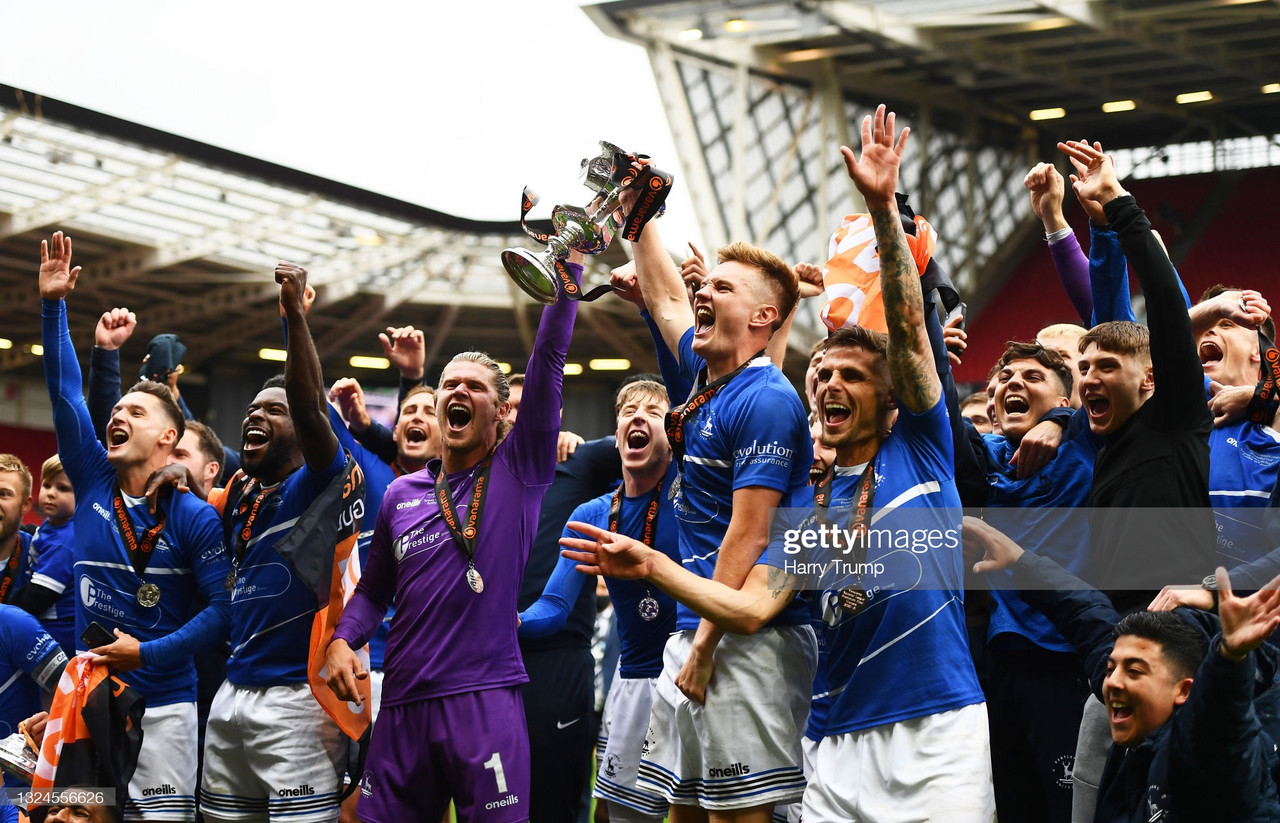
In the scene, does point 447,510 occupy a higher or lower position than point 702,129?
lower

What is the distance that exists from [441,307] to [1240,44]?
17.5 metres

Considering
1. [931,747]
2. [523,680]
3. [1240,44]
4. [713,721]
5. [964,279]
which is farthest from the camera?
[964,279]

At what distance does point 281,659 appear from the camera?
4605 mm

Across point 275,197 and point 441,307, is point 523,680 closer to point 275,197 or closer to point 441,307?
point 275,197

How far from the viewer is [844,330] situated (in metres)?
3.53

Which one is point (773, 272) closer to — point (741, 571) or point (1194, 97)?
point (741, 571)

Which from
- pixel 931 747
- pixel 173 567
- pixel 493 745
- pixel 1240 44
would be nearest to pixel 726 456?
pixel 931 747

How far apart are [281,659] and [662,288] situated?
203cm

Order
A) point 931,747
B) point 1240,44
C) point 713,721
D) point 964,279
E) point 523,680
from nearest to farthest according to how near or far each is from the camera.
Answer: point 931,747 → point 713,721 → point 523,680 → point 1240,44 → point 964,279

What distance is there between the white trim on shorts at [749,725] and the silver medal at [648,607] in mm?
1134

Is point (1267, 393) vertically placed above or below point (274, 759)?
above

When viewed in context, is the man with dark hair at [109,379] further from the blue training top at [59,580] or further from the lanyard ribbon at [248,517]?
the lanyard ribbon at [248,517]

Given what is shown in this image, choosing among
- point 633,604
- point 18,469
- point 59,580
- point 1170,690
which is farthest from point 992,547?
point 18,469

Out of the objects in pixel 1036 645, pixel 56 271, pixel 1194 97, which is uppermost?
pixel 1194 97
